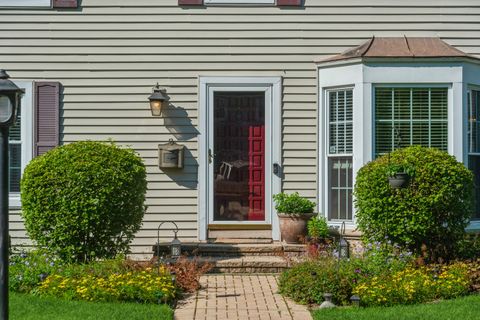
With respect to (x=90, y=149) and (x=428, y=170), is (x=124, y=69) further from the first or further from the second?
(x=428, y=170)

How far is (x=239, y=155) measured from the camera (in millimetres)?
11727

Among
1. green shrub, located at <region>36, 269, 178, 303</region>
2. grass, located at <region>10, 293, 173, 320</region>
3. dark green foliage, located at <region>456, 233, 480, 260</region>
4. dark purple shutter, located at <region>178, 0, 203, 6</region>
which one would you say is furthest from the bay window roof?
grass, located at <region>10, 293, 173, 320</region>

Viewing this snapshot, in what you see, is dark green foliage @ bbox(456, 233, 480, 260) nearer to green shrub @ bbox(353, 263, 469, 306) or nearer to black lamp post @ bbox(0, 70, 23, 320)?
green shrub @ bbox(353, 263, 469, 306)

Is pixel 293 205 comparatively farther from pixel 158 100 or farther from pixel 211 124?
pixel 158 100

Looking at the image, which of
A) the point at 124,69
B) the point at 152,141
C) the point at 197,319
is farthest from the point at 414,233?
the point at 124,69

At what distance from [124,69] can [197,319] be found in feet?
16.7

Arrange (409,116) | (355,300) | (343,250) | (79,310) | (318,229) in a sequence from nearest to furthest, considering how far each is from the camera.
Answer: (79,310)
(355,300)
(343,250)
(318,229)
(409,116)

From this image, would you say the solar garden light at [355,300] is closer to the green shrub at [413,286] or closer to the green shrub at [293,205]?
the green shrub at [413,286]

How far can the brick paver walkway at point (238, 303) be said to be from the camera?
26.0 feet

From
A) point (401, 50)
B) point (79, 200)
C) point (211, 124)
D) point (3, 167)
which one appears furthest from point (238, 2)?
point (3, 167)

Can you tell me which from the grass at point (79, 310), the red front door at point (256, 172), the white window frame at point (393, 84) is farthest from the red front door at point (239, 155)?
the grass at point (79, 310)

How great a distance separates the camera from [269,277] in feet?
33.3

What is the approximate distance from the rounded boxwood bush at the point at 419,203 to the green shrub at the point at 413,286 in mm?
641

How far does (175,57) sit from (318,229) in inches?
133
